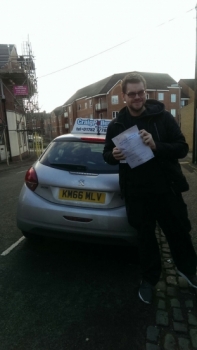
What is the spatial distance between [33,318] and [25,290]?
43cm

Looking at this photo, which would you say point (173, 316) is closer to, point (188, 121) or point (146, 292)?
point (146, 292)

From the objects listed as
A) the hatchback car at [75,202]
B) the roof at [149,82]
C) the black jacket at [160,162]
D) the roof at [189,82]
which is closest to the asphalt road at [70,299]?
the hatchback car at [75,202]

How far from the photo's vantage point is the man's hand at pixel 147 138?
7.11 ft

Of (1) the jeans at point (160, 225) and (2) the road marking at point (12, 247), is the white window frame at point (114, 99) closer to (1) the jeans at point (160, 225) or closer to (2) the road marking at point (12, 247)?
Result: (2) the road marking at point (12, 247)

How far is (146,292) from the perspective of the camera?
2.47 metres

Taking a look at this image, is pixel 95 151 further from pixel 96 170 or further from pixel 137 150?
pixel 137 150

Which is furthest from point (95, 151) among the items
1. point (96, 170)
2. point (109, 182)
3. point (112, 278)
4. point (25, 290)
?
point (25, 290)

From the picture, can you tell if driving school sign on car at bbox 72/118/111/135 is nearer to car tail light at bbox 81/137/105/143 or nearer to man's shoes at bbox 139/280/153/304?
car tail light at bbox 81/137/105/143

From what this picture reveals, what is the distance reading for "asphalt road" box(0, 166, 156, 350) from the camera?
6.61 feet

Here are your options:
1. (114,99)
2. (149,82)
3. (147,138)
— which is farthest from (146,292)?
(149,82)

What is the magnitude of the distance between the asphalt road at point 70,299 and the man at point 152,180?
0.32m

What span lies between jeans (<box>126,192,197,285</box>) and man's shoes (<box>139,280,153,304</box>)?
5cm

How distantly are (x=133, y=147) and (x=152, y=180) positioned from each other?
338mm

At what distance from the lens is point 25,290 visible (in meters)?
2.63
